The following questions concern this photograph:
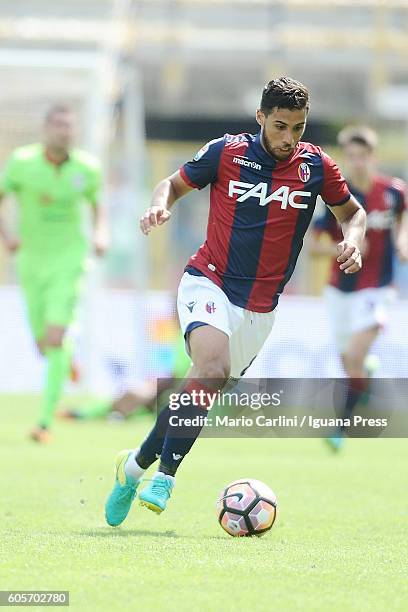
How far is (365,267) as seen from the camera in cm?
1027

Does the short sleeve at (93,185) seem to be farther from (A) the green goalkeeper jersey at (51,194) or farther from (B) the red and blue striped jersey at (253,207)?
(B) the red and blue striped jersey at (253,207)

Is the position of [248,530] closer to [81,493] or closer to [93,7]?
[81,493]

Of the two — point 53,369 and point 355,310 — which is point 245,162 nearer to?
point 355,310

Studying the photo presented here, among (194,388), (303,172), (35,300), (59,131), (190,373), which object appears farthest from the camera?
(35,300)

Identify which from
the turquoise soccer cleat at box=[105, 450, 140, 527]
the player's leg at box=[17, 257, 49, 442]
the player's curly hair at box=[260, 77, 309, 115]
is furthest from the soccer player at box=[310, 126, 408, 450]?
the turquoise soccer cleat at box=[105, 450, 140, 527]

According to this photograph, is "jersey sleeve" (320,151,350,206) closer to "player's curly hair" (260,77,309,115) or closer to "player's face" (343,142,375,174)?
"player's curly hair" (260,77,309,115)

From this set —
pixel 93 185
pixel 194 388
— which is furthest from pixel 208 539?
pixel 93 185

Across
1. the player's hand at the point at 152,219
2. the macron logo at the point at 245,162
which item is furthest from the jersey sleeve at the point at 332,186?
the player's hand at the point at 152,219

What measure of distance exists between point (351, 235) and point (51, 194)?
17.8ft

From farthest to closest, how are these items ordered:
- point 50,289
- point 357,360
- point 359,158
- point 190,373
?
point 50,289 < point 357,360 < point 359,158 < point 190,373

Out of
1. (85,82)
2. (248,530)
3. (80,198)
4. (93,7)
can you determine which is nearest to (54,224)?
(80,198)

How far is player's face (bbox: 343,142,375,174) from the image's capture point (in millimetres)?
9884

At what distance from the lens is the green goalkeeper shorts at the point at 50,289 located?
10.4m

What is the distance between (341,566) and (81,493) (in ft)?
8.73
